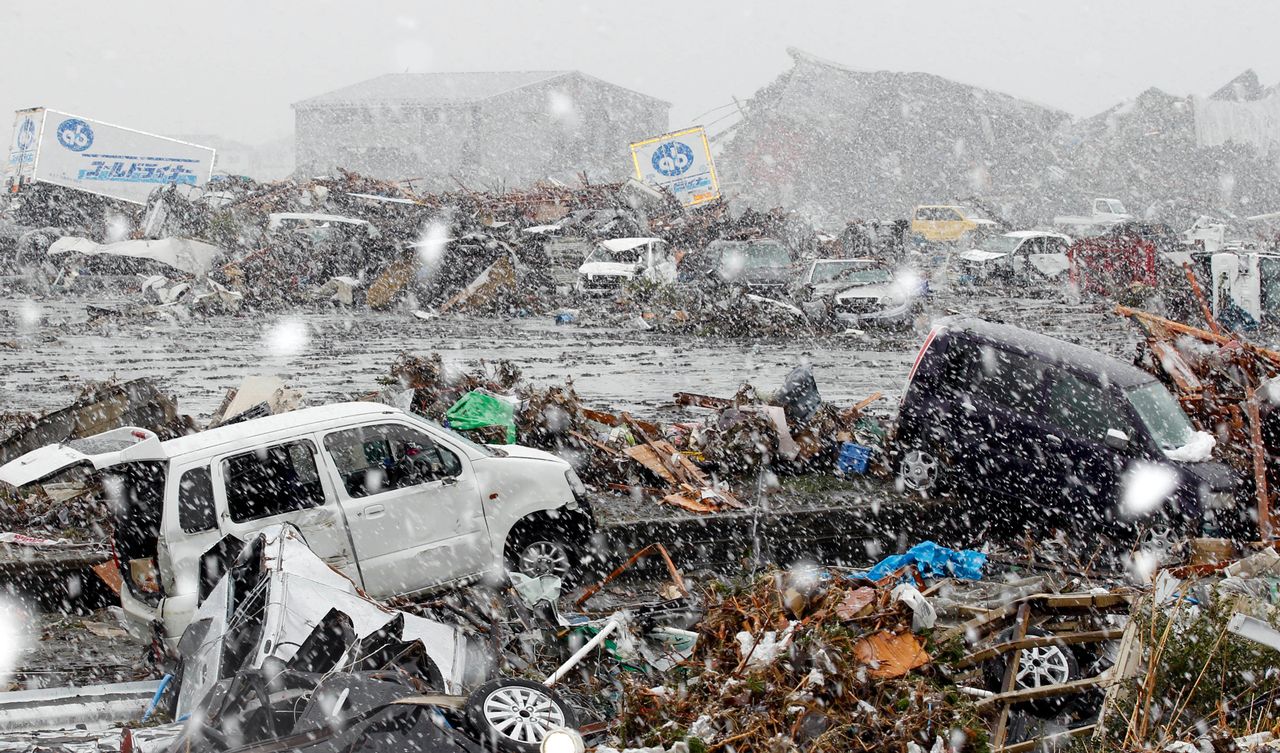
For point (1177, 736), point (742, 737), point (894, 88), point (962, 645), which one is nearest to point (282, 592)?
point (742, 737)

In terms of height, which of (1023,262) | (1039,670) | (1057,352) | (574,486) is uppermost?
(1057,352)

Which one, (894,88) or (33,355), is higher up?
(894,88)

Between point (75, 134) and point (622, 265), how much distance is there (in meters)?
18.2

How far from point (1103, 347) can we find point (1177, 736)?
49.6 ft

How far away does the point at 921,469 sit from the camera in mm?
9258

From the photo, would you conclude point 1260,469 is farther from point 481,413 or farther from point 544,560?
point 481,413

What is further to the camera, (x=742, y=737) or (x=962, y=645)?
(x=962, y=645)

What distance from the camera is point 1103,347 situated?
18109 mm

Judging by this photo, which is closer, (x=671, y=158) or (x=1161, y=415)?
(x=1161, y=415)

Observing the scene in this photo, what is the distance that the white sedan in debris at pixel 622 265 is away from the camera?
23.4 m

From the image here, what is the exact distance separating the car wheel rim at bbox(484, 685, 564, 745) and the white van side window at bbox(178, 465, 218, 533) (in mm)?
2422

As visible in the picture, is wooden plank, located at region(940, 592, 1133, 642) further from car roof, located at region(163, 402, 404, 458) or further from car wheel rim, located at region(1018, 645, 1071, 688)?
car roof, located at region(163, 402, 404, 458)

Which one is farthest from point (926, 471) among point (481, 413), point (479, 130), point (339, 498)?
point (479, 130)

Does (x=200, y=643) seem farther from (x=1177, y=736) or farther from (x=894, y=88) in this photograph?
(x=894, y=88)
